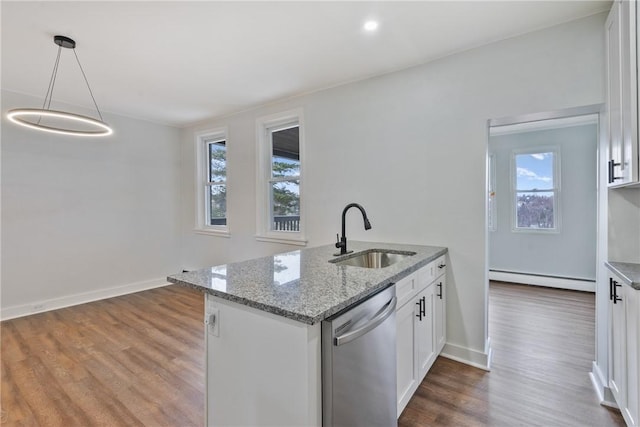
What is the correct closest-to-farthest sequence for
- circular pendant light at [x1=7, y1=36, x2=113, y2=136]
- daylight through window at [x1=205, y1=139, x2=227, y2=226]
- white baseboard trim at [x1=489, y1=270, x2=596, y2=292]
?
circular pendant light at [x1=7, y1=36, x2=113, y2=136], white baseboard trim at [x1=489, y1=270, x2=596, y2=292], daylight through window at [x1=205, y1=139, x2=227, y2=226]

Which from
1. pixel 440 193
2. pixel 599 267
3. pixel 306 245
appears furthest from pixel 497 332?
pixel 306 245

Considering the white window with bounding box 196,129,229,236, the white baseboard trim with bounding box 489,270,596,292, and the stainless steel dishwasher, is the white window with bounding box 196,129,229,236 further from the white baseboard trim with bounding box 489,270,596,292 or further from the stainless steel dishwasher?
the white baseboard trim with bounding box 489,270,596,292

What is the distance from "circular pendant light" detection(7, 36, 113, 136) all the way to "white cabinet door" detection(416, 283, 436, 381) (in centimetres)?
321

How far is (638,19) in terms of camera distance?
158 centimetres

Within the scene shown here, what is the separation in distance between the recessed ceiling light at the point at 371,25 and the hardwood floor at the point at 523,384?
2.74m

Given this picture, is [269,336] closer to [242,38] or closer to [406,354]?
[406,354]

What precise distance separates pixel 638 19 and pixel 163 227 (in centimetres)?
575

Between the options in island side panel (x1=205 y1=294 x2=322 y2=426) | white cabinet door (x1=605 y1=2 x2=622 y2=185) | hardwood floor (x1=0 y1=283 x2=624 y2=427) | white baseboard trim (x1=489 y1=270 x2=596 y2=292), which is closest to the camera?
island side panel (x1=205 y1=294 x2=322 y2=426)

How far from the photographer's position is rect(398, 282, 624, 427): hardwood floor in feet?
6.24

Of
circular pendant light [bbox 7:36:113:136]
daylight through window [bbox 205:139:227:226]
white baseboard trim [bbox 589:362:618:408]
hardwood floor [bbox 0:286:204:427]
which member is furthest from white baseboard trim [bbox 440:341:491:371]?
→ circular pendant light [bbox 7:36:113:136]

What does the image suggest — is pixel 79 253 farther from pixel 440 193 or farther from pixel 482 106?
pixel 482 106

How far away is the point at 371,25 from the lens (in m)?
2.30

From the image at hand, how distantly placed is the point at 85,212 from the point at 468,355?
5.03 metres

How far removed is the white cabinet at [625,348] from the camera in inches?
60.2
